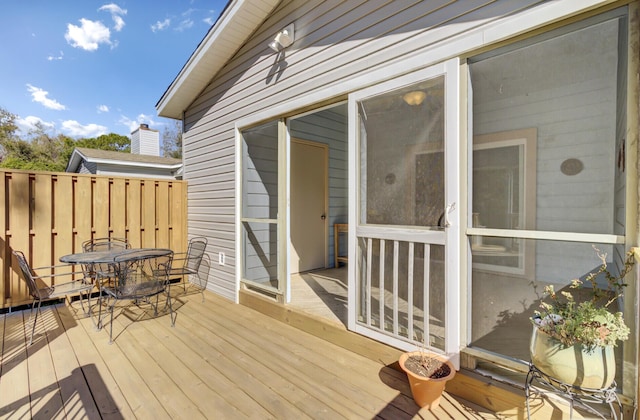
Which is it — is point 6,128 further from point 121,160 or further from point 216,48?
point 216,48

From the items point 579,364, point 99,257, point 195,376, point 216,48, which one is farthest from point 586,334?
point 216,48

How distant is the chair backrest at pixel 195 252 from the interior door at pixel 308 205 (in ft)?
4.65

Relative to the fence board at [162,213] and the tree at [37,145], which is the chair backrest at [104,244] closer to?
the fence board at [162,213]

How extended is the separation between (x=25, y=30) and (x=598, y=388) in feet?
77.6

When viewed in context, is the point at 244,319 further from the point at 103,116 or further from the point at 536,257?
the point at 103,116

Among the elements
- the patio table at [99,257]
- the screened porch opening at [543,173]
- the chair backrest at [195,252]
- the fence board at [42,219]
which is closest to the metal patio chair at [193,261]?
the chair backrest at [195,252]

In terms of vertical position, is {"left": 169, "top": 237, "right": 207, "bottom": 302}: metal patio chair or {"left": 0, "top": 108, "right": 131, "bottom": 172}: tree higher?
{"left": 0, "top": 108, "right": 131, "bottom": 172}: tree

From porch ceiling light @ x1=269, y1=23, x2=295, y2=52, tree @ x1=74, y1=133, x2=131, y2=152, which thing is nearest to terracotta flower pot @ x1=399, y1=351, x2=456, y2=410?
porch ceiling light @ x1=269, y1=23, x2=295, y2=52

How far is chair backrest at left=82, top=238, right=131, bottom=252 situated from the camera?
416 centimetres

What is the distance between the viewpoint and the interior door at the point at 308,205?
514 centimetres

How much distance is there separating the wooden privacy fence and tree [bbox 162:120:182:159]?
54.4ft

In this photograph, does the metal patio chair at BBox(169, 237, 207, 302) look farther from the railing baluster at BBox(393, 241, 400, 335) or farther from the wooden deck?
the railing baluster at BBox(393, 241, 400, 335)

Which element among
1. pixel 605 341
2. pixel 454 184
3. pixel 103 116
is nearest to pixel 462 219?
pixel 454 184

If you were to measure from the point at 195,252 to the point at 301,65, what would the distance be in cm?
321
